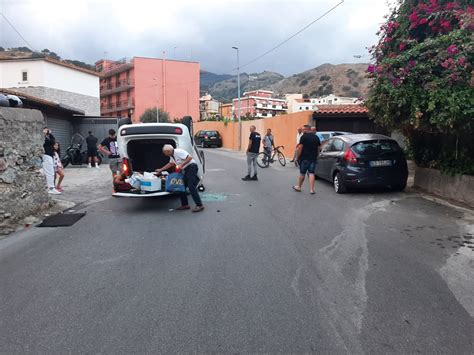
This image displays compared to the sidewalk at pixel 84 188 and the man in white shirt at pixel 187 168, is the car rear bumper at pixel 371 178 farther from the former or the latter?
the sidewalk at pixel 84 188

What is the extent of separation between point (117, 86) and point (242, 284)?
68.0 meters

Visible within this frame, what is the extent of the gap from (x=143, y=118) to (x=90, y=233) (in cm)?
5345

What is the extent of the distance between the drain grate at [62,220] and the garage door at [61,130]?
11935 millimetres

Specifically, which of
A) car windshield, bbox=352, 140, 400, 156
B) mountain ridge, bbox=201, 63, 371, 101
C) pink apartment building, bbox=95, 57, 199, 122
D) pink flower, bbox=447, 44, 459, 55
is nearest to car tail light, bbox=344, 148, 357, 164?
car windshield, bbox=352, 140, 400, 156

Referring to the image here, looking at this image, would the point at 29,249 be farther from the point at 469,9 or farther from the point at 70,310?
the point at 469,9

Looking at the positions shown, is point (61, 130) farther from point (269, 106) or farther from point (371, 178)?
point (269, 106)

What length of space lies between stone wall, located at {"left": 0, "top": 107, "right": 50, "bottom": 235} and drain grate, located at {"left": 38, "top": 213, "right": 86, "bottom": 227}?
0.39 meters

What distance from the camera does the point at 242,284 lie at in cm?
436

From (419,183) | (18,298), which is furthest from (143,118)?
(18,298)

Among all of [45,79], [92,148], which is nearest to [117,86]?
[45,79]

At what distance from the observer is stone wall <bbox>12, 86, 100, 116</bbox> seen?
27719 mm

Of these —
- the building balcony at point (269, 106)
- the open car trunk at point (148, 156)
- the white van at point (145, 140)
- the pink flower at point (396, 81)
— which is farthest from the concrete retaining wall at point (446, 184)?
the building balcony at point (269, 106)

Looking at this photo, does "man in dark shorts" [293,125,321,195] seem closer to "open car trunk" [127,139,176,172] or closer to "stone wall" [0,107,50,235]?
"open car trunk" [127,139,176,172]

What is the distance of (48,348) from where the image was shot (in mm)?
3133
